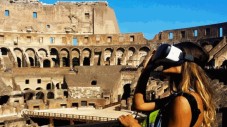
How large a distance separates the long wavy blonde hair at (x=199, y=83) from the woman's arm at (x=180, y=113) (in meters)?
0.17

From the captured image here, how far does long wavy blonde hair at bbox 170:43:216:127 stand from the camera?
7.49ft

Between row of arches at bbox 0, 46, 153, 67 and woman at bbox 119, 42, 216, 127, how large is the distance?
4092 centimetres

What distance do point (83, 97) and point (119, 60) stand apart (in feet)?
37.7

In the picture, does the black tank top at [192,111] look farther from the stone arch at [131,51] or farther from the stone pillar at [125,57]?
the stone arch at [131,51]

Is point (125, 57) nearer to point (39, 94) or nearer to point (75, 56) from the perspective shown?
point (75, 56)

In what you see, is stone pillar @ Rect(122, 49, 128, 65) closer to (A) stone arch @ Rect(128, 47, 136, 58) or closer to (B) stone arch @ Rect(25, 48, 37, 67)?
(A) stone arch @ Rect(128, 47, 136, 58)

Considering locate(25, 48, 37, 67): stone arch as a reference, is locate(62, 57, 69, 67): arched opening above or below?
below

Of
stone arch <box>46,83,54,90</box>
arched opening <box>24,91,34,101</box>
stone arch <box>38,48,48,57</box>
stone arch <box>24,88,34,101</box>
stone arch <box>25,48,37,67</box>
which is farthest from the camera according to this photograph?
stone arch <box>38,48,48,57</box>

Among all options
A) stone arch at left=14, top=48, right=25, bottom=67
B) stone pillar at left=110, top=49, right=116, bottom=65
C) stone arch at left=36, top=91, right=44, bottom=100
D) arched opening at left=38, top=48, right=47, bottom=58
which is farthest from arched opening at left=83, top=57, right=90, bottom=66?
stone arch at left=36, top=91, right=44, bottom=100

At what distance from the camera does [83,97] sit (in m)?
35.7

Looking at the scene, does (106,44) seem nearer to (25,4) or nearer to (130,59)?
(130,59)

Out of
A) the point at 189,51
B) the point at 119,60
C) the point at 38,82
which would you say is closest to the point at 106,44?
the point at 119,60

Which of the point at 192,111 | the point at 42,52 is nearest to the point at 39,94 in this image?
the point at 42,52

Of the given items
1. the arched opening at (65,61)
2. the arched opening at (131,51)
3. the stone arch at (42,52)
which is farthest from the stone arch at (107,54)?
the stone arch at (42,52)
